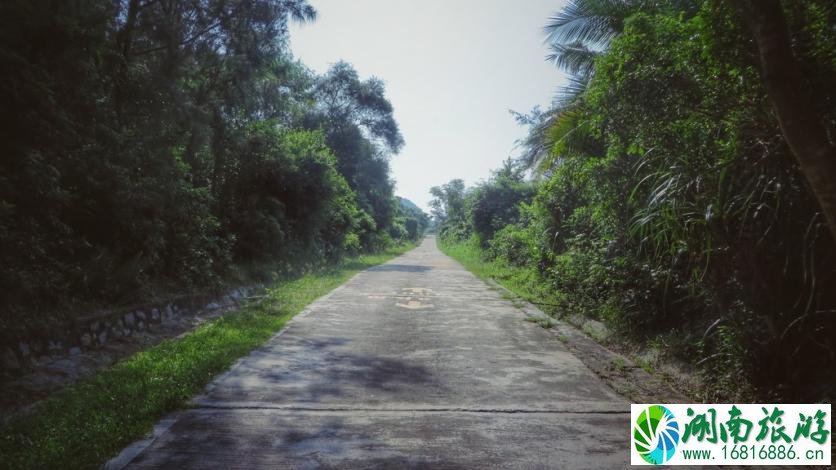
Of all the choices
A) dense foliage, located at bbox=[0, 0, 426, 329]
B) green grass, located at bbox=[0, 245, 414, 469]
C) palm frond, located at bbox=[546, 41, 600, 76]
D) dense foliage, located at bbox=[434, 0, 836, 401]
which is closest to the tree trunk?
dense foliage, located at bbox=[434, 0, 836, 401]

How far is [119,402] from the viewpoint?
4242 millimetres

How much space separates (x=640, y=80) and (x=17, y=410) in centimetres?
654

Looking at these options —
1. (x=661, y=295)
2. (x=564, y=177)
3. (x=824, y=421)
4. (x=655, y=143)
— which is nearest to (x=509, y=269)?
(x=564, y=177)

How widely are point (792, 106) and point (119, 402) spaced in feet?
17.6

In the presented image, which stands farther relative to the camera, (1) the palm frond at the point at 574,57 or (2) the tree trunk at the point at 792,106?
(1) the palm frond at the point at 574,57

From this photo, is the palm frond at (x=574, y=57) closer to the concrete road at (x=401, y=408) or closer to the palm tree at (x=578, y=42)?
the palm tree at (x=578, y=42)

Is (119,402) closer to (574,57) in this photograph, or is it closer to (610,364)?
(610,364)

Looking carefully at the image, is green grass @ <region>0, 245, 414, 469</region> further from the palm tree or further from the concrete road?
the palm tree

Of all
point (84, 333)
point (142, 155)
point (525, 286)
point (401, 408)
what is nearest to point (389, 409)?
point (401, 408)

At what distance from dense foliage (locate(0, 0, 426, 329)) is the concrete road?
2.64 m

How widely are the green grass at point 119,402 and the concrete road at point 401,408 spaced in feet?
0.75

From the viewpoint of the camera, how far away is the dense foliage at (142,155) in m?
5.24

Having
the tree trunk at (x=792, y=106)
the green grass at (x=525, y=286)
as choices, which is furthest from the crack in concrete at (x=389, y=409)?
the green grass at (x=525, y=286)

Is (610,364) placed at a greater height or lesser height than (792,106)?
lesser
